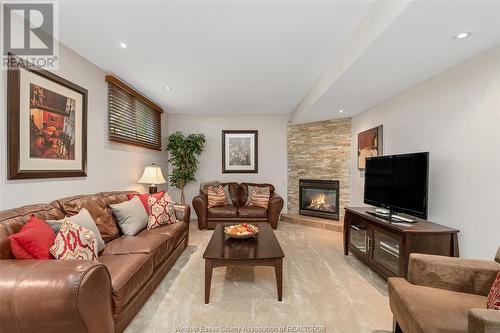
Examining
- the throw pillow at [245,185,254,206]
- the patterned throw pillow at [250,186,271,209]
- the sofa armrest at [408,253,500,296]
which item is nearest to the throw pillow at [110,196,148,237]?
the patterned throw pillow at [250,186,271,209]

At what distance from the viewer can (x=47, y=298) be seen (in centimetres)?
118

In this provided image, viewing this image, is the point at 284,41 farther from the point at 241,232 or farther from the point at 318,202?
the point at 318,202

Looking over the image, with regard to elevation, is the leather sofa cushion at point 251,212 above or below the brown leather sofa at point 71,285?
below

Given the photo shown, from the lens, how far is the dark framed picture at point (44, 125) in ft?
6.15

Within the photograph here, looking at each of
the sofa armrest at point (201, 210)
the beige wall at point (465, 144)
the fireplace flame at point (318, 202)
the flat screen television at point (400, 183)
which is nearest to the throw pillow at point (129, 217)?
the sofa armrest at point (201, 210)

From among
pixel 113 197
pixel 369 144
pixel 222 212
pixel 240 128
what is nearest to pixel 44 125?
pixel 113 197

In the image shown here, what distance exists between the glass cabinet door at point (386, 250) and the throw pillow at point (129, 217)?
9.13 ft

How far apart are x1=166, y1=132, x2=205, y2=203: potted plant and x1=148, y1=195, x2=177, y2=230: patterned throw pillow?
186 cm

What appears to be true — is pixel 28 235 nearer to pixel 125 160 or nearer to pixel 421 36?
pixel 125 160

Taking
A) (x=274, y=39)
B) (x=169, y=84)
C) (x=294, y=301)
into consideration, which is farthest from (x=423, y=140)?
(x=169, y=84)

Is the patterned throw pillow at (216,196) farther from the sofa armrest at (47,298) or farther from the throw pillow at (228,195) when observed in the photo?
the sofa armrest at (47,298)

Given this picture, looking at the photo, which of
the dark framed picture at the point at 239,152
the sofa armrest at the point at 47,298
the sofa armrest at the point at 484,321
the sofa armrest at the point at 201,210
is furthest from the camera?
the dark framed picture at the point at 239,152

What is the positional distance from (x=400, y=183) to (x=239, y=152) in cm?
346

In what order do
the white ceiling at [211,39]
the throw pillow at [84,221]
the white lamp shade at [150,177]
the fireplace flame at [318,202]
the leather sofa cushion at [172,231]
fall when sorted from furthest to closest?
1. the fireplace flame at [318,202]
2. the white lamp shade at [150,177]
3. the leather sofa cushion at [172,231]
4. the throw pillow at [84,221]
5. the white ceiling at [211,39]
